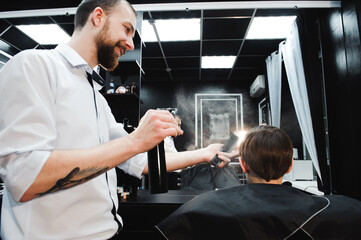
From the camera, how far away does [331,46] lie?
2.50m

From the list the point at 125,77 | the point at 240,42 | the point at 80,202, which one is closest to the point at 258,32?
the point at 240,42

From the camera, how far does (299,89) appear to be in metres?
2.91

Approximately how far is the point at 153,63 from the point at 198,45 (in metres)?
1.33

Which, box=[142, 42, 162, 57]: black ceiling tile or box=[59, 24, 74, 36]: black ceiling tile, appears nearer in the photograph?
box=[59, 24, 74, 36]: black ceiling tile

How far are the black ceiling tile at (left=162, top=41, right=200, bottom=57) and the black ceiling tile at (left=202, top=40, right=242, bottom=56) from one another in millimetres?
159

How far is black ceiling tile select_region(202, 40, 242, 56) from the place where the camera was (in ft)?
13.7

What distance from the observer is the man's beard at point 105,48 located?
3.29 ft

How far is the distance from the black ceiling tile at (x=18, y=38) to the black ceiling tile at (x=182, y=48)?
2529 millimetres

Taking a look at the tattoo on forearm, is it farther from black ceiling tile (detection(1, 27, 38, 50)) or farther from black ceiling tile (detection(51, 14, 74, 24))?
black ceiling tile (detection(1, 27, 38, 50))

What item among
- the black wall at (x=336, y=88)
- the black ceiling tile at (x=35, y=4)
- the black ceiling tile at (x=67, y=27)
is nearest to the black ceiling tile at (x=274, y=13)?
the black wall at (x=336, y=88)

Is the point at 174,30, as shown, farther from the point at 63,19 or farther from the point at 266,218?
the point at 266,218

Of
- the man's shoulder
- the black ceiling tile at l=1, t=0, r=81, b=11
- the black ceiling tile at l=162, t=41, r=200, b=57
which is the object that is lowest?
the man's shoulder

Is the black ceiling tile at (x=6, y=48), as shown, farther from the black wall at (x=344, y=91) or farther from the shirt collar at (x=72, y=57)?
the black wall at (x=344, y=91)

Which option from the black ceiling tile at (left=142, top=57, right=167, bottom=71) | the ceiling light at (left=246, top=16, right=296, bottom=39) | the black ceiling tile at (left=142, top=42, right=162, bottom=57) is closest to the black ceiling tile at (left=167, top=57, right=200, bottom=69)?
the black ceiling tile at (left=142, top=57, right=167, bottom=71)
